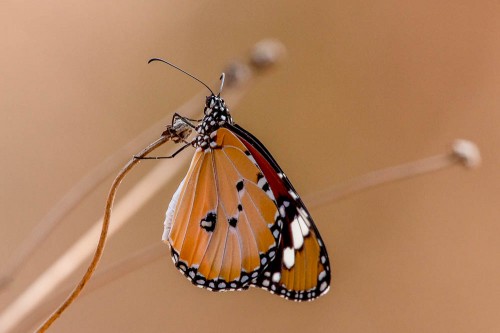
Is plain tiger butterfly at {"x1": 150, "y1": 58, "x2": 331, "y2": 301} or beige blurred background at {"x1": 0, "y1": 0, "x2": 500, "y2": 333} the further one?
beige blurred background at {"x1": 0, "y1": 0, "x2": 500, "y2": 333}

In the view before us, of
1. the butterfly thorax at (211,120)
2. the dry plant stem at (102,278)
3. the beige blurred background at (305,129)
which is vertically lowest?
the dry plant stem at (102,278)

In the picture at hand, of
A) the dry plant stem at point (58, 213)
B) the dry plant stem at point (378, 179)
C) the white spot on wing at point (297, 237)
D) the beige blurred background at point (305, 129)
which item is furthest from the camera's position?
the beige blurred background at point (305, 129)

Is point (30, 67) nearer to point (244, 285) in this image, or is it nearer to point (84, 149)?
point (84, 149)

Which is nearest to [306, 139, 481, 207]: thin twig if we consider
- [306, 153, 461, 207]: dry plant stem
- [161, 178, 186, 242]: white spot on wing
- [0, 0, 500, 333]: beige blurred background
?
[306, 153, 461, 207]: dry plant stem

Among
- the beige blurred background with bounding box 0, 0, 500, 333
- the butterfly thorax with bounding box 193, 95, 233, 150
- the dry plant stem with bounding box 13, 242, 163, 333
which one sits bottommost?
the dry plant stem with bounding box 13, 242, 163, 333

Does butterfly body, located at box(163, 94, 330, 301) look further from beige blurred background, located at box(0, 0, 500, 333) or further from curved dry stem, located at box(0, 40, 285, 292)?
beige blurred background, located at box(0, 0, 500, 333)

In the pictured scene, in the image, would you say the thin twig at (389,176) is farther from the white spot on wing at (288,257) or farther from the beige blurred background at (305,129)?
the beige blurred background at (305,129)

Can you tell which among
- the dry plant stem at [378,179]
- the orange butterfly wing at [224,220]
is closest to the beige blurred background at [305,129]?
the orange butterfly wing at [224,220]
